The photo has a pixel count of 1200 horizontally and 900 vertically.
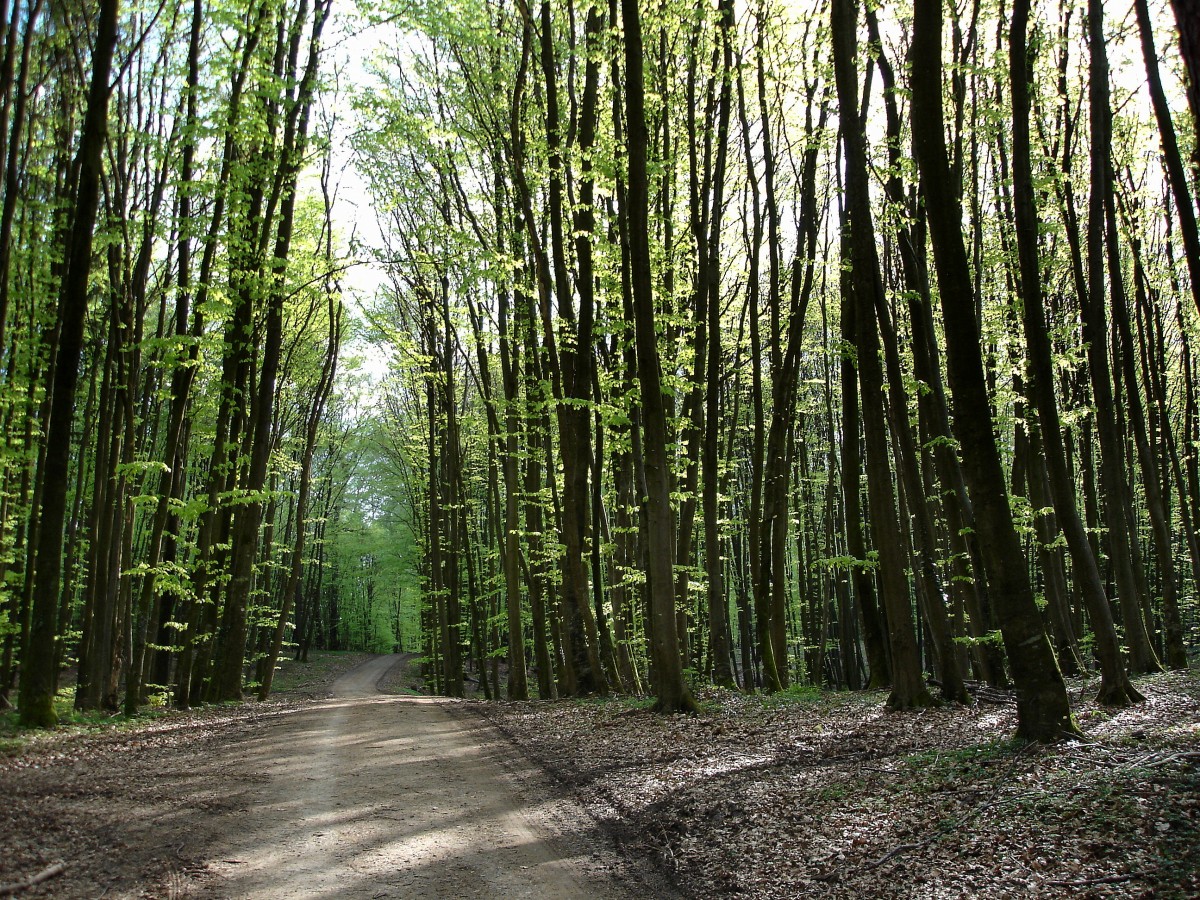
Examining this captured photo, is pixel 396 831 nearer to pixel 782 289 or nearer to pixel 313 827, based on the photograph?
pixel 313 827

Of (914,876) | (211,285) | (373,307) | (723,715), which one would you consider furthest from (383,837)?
(373,307)

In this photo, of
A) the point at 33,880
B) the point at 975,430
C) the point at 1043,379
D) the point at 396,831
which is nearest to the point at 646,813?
the point at 396,831

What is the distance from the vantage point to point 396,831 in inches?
234

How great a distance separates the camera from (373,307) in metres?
24.2

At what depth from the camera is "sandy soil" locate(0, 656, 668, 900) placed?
15.7 feet

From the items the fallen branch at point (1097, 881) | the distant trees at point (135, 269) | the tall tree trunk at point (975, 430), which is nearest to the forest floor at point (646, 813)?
the fallen branch at point (1097, 881)

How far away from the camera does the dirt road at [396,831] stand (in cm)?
481

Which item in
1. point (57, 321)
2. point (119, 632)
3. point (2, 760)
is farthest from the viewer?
point (119, 632)

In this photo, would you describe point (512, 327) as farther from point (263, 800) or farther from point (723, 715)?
point (263, 800)

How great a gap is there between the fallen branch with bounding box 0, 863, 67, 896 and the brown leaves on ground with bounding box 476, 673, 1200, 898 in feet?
11.7

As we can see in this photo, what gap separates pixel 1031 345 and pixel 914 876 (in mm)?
6413

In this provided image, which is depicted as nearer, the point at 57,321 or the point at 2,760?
the point at 2,760

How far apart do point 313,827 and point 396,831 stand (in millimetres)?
652

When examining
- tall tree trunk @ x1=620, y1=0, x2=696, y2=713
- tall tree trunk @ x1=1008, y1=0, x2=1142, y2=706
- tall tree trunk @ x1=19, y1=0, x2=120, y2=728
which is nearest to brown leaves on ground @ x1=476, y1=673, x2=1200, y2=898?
tall tree trunk @ x1=1008, y1=0, x2=1142, y2=706
